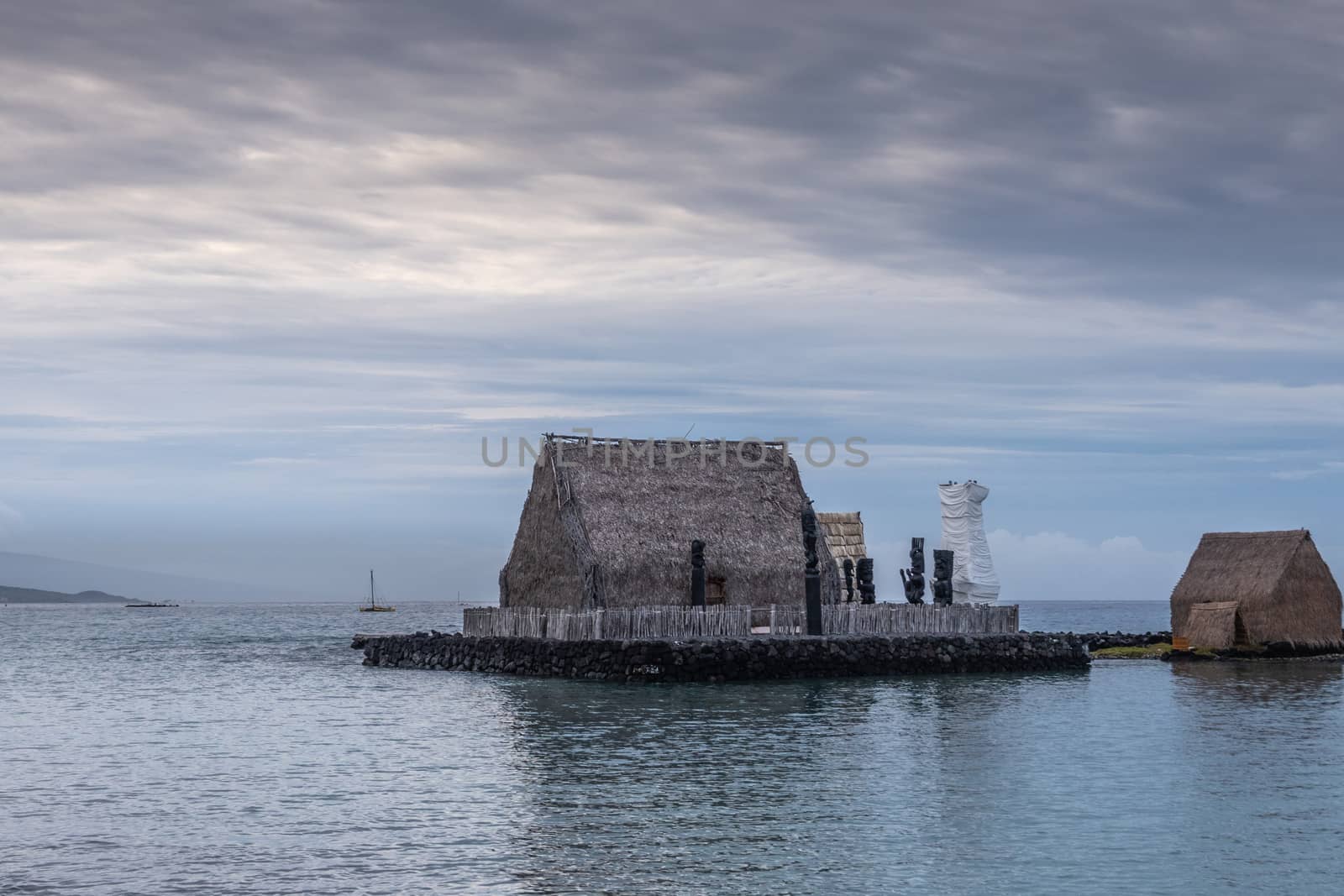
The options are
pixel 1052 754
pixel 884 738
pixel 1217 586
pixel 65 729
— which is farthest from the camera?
pixel 1217 586

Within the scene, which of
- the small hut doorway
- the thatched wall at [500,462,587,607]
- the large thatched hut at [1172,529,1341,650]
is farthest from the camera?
the large thatched hut at [1172,529,1341,650]

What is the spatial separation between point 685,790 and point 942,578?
83.3 feet

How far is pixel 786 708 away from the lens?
32656 millimetres

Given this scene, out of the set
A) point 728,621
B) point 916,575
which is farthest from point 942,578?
point 728,621

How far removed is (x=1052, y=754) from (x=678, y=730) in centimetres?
708

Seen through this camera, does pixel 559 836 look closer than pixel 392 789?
Yes

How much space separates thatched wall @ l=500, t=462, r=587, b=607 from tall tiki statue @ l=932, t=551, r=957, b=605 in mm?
10821

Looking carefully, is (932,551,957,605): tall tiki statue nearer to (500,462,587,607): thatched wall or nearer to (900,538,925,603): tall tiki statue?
(900,538,925,603): tall tiki statue

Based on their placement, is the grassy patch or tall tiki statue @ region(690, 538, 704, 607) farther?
the grassy patch

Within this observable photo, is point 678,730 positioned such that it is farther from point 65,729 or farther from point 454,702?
point 65,729

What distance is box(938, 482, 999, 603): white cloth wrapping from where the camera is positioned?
4634 centimetres

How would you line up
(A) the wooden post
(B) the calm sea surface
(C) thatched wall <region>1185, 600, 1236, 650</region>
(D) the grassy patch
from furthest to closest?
1. (D) the grassy patch
2. (C) thatched wall <region>1185, 600, 1236, 650</region>
3. (A) the wooden post
4. (B) the calm sea surface

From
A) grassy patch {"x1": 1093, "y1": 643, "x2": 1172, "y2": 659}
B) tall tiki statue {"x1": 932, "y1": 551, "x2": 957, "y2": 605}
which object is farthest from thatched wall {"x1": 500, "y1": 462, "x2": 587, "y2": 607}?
grassy patch {"x1": 1093, "y1": 643, "x2": 1172, "y2": 659}

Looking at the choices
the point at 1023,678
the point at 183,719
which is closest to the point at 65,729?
the point at 183,719
